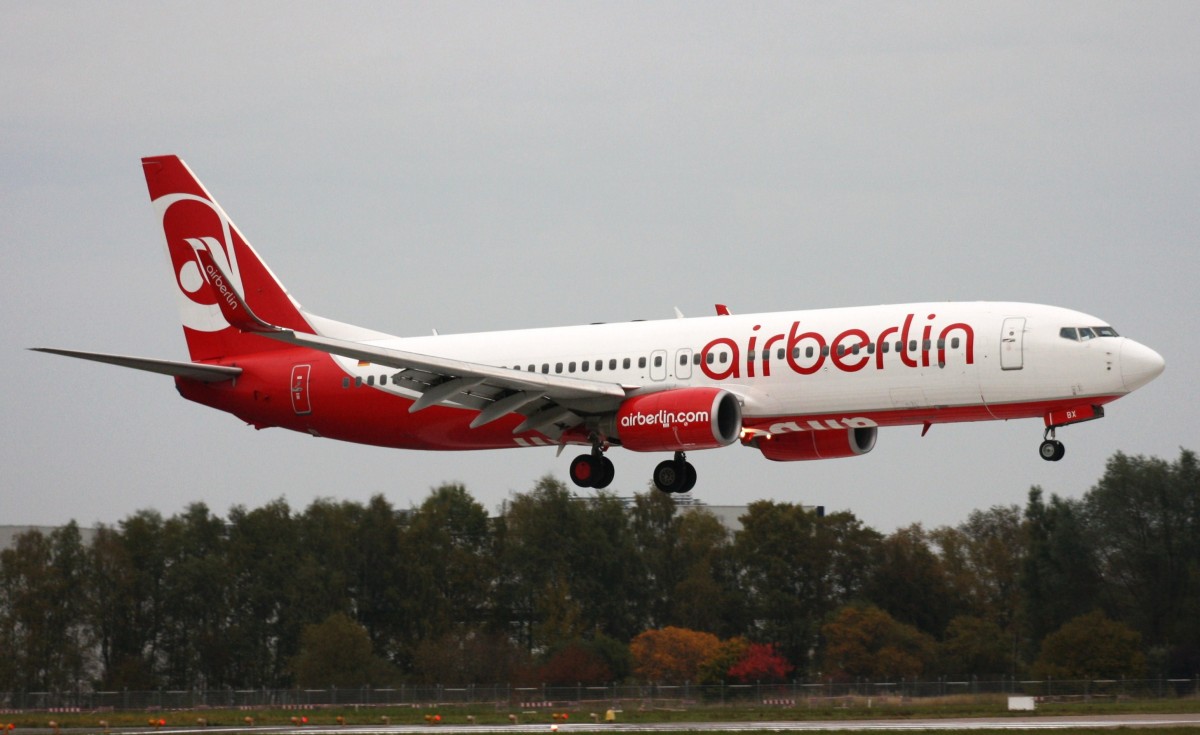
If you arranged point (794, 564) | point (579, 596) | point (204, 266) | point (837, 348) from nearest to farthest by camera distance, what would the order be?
1. point (837, 348)
2. point (204, 266)
3. point (579, 596)
4. point (794, 564)

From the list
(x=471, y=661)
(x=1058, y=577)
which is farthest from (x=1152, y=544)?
(x=471, y=661)

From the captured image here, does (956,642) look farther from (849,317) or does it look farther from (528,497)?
(849,317)

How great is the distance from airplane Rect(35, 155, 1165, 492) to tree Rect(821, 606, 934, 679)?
36539 mm

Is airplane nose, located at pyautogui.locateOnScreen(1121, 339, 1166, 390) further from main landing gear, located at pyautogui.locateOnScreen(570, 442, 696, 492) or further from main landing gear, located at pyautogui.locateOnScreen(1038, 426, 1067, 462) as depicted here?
main landing gear, located at pyautogui.locateOnScreen(570, 442, 696, 492)

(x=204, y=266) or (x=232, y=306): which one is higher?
(x=204, y=266)

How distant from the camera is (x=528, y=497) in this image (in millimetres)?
102562

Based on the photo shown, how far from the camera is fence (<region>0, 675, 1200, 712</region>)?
2623 inches

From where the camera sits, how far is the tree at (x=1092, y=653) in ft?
259

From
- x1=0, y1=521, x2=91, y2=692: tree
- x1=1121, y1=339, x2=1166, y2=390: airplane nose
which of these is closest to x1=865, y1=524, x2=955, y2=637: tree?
x1=0, y1=521, x2=91, y2=692: tree

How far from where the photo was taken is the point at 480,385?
51.5m

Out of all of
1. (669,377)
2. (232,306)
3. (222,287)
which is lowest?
(669,377)

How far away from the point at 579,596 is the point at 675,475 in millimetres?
45218

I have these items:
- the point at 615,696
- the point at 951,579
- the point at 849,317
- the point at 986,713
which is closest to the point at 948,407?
the point at 849,317

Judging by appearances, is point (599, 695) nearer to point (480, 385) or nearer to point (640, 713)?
point (640, 713)
